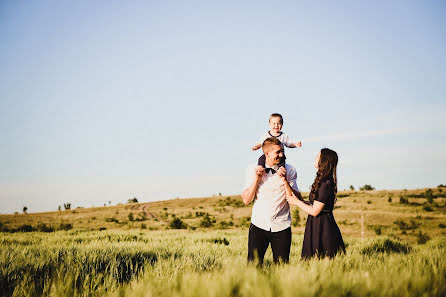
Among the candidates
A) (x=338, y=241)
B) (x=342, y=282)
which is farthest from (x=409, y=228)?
(x=342, y=282)

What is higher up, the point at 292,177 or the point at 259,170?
the point at 259,170

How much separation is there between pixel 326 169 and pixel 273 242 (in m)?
1.32

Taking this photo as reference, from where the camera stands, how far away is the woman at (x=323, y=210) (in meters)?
4.71

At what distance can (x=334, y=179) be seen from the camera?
15.9ft

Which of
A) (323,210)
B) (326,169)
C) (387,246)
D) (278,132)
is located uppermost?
(278,132)

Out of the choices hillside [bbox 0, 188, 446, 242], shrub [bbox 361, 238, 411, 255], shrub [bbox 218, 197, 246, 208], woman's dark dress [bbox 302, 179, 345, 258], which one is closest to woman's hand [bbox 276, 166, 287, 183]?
woman's dark dress [bbox 302, 179, 345, 258]

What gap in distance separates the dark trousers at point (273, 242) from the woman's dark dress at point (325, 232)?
469 millimetres

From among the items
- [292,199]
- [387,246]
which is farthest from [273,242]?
[387,246]

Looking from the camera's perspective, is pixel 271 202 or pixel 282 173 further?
pixel 271 202

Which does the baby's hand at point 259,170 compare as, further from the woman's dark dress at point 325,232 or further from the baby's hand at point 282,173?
the woman's dark dress at point 325,232

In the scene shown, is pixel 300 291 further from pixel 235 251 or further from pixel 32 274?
pixel 235 251

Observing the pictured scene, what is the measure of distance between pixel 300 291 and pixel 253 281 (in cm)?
33

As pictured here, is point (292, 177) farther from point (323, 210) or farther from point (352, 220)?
point (352, 220)

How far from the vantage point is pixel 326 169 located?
481cm
